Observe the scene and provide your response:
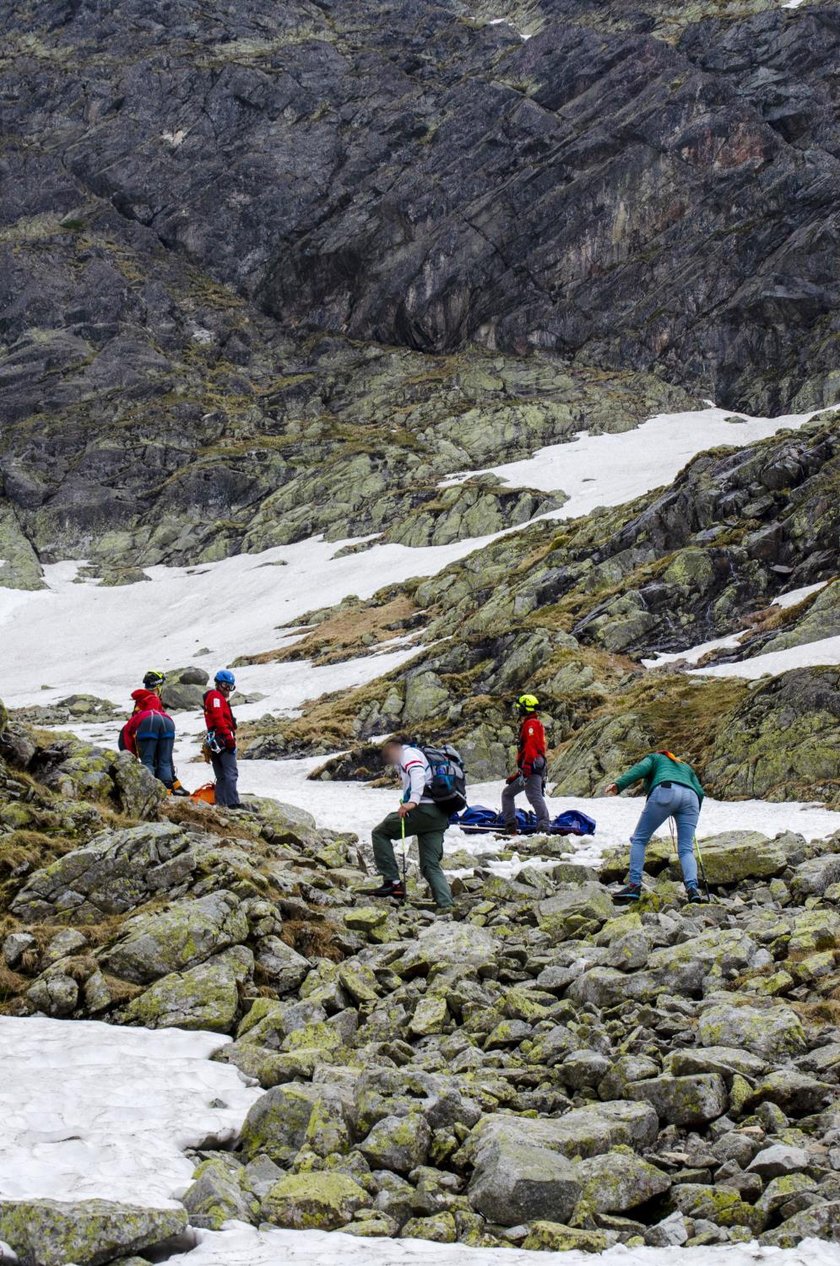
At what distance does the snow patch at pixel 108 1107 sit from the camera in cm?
591

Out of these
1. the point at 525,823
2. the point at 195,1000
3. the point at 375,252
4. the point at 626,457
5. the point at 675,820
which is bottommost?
the point at 525,823

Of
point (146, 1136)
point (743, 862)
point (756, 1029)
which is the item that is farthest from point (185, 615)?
point (756, 1029)

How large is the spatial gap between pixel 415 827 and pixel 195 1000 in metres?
4.33

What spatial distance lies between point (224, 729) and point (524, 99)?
139341mm

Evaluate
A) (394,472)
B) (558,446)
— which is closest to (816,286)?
(558,446)

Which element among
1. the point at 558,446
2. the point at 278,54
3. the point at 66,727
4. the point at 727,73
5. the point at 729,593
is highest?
the point at 278,54

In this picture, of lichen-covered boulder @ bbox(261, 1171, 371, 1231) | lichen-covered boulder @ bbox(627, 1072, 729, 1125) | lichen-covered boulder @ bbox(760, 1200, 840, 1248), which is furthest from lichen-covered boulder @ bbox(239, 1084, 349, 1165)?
lichen-covered boulder @ bbox(760, 1200, 840, 1248)

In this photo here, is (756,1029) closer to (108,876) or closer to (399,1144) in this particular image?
(399,1144)

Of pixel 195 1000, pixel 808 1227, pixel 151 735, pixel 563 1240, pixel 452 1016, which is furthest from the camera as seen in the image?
pixel 151 735

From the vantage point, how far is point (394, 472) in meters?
94.2

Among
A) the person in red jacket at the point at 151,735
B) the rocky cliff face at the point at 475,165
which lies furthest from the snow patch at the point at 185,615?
the rocky cliff face at the point at 475,165

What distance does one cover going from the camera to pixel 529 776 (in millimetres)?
19344

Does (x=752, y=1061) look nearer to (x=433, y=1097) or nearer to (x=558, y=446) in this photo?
(x=433, y=1097)

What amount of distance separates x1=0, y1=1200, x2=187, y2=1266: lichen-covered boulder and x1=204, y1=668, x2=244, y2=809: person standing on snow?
1211cm
